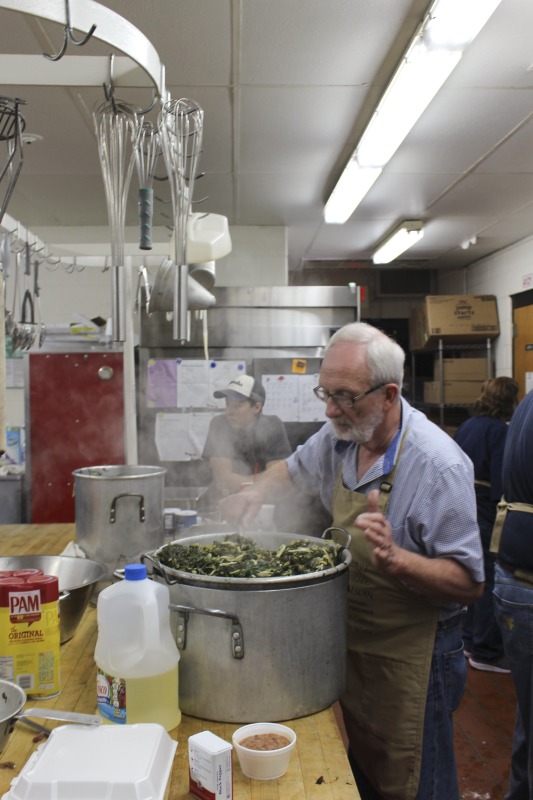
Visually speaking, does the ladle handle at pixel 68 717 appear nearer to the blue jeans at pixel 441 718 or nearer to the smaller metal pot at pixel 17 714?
the smaller metal pot at pixel 17 714

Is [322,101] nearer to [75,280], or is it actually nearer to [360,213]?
[360,213]

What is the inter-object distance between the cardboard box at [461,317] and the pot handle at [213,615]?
624 centimetres

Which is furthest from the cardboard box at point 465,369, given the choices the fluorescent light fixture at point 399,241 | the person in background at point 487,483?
the person in background at point 487,483

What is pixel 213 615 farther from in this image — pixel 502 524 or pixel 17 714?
pixel 502 524

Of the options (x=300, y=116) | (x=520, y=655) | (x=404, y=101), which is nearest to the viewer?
(x=520, y=655)

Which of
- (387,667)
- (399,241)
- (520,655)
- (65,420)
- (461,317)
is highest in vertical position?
(399,241)

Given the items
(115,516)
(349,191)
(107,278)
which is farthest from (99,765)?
(107,278)

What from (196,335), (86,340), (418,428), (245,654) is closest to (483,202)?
(196,335)

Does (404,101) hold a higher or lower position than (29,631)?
higher

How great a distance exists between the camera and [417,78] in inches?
119

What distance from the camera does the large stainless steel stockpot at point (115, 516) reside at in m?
2.01

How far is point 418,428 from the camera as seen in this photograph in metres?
1.85

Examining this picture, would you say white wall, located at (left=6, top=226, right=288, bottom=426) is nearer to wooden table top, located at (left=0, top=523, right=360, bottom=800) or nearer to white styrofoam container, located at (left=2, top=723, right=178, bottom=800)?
wooden table top, located at (left=0, top=523, right=360, bottom=800)

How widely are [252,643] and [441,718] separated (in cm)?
81
